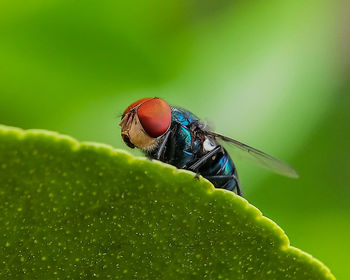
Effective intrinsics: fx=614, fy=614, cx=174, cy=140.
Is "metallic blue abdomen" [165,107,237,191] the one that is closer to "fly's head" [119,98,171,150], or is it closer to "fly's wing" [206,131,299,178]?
"fly's wing" [206,131,299,178]

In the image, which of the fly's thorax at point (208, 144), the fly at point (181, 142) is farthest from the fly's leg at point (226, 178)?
the fly's thorax at point (208, 144)

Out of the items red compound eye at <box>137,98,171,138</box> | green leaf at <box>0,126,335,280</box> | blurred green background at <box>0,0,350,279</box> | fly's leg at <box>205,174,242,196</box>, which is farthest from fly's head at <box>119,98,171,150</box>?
green leaf at <box>0,126,335,280</box>

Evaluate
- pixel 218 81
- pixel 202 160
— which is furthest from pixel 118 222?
pixel 218 81

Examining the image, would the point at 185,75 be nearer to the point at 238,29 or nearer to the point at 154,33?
the point at 154,33

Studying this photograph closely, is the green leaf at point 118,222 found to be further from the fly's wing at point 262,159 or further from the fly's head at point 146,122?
the fly's wing at point 262,159

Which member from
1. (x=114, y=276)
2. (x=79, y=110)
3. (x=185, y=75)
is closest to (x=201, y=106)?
(x=185, y=75)
